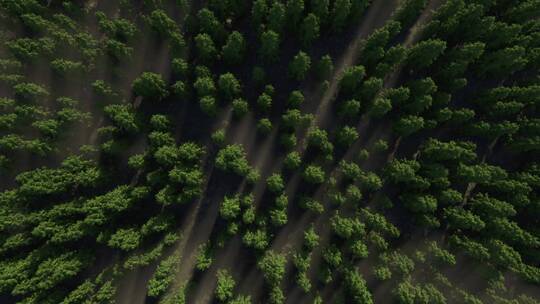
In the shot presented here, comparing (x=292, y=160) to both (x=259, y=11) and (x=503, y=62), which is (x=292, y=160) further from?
(x=503, y=62)

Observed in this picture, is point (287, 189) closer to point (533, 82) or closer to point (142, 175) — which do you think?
point (142, 175)

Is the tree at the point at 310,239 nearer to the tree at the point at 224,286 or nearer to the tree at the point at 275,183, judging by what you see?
the tree at the point at 275,183

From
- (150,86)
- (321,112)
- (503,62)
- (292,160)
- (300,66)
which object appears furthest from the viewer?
(321,112)

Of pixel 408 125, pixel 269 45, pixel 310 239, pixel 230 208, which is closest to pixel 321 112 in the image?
pixel 408 125

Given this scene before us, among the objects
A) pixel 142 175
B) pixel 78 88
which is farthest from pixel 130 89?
pixel 142 175

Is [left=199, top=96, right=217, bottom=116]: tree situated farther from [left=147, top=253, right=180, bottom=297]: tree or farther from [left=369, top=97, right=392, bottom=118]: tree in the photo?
[left=369, top=97, right=392, bottom=118]: tree

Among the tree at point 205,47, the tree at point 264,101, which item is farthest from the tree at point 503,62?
the tree at point 205,47
